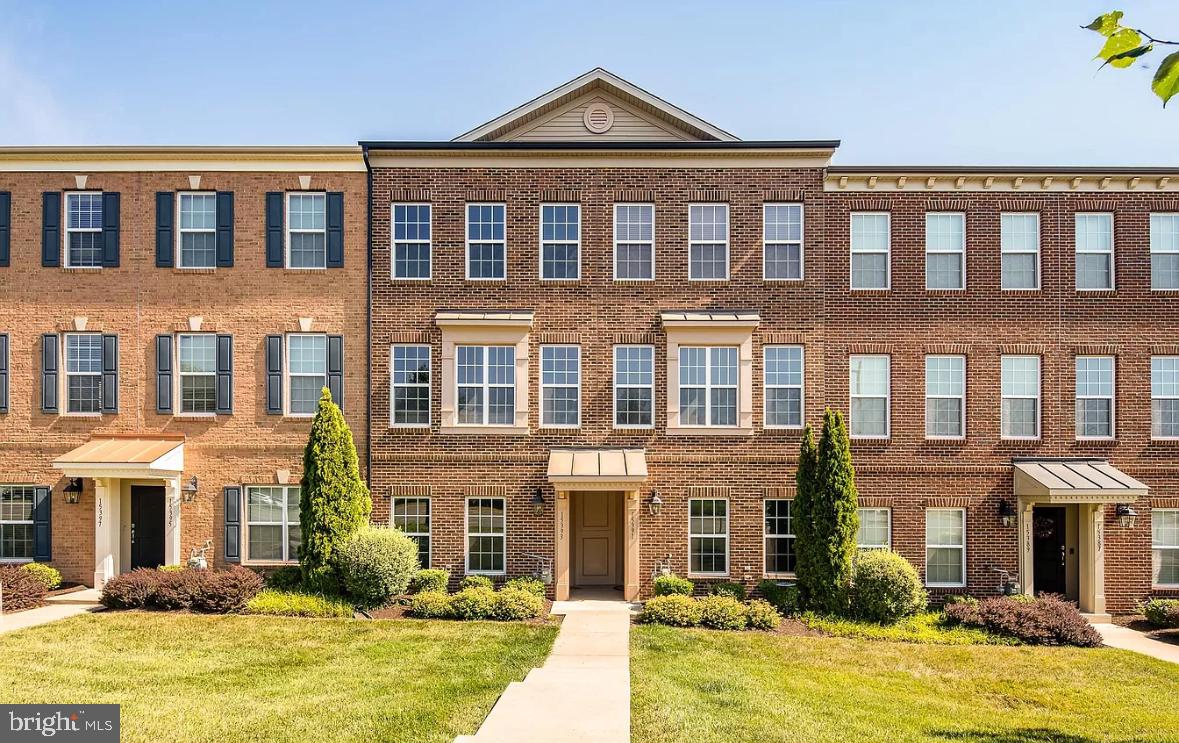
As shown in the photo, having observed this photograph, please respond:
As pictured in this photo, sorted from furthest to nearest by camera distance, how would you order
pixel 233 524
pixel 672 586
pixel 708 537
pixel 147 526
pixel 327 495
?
pixel 147 526
pixel 233 524
pixel 708 537
pixel 672 586
pixel 327 495

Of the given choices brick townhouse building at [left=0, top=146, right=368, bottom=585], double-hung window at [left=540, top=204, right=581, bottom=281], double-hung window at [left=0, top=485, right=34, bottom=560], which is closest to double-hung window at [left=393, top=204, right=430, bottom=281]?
brick townhouse building at [left=0, top=146, right=368, bottom=585]

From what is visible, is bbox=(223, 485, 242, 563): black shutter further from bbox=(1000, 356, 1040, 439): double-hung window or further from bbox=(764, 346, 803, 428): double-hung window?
bbox=(1000, 356, 1040, 439): double-hung window

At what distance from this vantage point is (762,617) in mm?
14711

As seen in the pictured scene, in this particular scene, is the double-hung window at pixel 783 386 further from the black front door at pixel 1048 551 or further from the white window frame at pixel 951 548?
the black front door at pixel 1048 551

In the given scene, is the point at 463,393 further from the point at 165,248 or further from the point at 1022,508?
the point at 1022,508

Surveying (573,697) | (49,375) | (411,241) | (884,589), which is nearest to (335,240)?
(411,241)

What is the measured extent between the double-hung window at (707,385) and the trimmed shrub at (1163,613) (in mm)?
9831

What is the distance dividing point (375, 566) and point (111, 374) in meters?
8.29

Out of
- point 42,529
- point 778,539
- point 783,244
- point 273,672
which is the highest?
point 783,244

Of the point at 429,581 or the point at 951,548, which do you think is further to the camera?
the point at 951,548

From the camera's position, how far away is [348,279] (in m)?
17.6

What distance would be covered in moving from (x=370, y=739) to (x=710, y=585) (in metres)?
9.93

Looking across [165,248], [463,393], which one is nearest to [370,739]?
[463,393]

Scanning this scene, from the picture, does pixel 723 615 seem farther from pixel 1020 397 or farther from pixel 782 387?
pixel 1020 397
